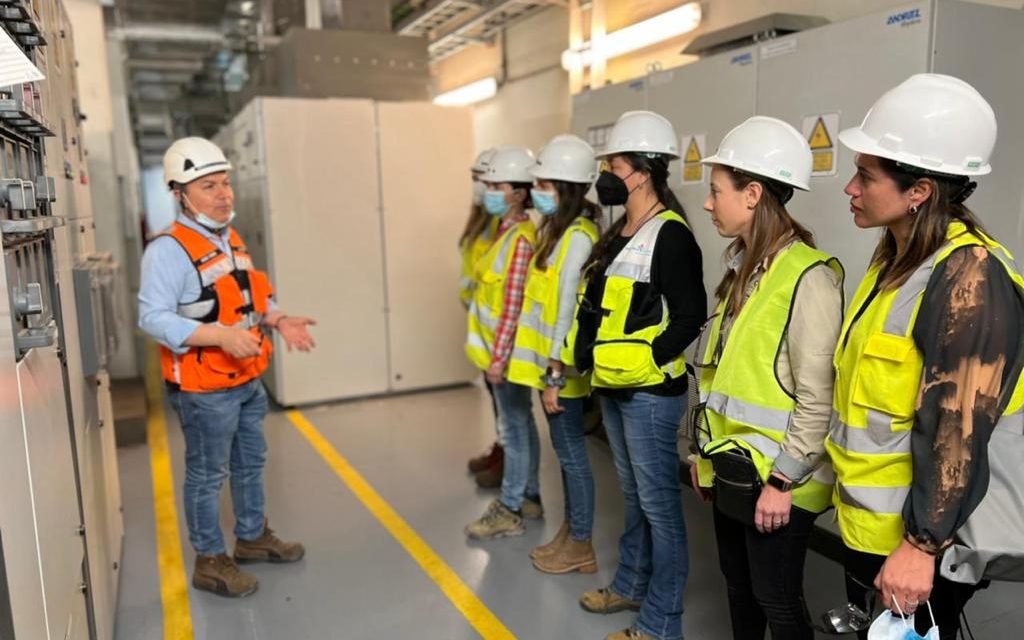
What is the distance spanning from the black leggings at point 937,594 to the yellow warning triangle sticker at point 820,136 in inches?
66.6

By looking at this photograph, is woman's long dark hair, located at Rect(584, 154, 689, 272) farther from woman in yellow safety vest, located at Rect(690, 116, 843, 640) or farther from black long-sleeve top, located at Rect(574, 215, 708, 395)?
woman in yellow safety vest, located at Rect(690, 116, 843, 640)

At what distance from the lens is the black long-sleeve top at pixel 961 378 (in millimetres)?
1395

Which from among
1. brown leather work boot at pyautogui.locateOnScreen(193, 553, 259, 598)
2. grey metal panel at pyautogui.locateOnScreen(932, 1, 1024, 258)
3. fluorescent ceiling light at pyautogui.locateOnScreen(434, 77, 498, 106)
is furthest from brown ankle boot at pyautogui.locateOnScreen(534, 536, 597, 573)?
fluorescent ceiling light at pyautogui.locateOnScreen(434, 77, 498, 106)

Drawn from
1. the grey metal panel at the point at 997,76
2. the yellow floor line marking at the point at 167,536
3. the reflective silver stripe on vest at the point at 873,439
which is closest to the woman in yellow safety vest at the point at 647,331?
the reflective silver stripe on vest at the point at 873,439

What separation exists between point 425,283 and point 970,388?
4.89 m

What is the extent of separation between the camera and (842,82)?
2.71 meters

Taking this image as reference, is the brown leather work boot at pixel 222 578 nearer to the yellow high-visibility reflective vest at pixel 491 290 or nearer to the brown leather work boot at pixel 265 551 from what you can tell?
the brown leather work boot at pixel 265 551

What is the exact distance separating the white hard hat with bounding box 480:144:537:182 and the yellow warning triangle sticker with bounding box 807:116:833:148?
1254mm

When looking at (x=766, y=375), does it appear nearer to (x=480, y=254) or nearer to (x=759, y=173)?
(x=759, y=173)

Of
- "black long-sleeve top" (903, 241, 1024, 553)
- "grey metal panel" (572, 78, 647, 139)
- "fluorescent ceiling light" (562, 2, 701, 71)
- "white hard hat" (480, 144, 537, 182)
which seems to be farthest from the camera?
"fluorescent ceiling light" (562, 2, 701, 71)

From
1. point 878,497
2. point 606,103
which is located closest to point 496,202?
point 606,103

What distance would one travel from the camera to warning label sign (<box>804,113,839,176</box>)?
2.74 metres

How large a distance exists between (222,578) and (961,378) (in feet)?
9.18

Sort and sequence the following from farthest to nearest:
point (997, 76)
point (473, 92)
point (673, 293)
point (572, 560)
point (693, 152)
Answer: point (473, 92) → point (693, 152) → point (572, 560) → point (997, 76) → point (673, 293)
